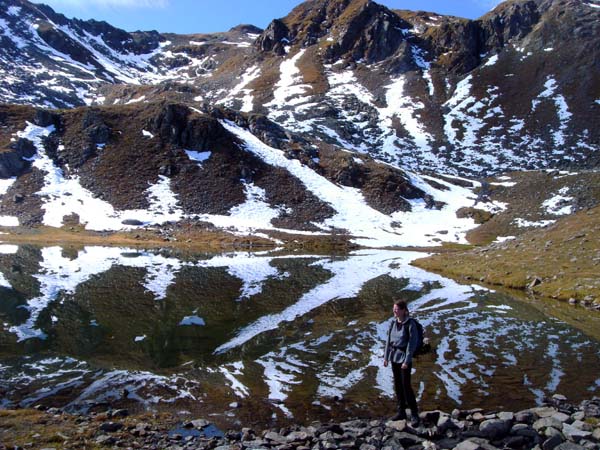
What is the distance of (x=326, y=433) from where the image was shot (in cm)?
1202

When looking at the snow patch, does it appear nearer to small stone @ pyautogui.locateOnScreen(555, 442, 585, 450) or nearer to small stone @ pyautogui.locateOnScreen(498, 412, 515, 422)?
small stone @ pyautogui.locateOnScreen(498, 412, 515, 422)

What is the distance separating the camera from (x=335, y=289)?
40.1 meters

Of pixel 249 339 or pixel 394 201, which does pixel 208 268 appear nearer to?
pixel 249 339

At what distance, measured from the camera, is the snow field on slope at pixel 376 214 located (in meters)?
92.8

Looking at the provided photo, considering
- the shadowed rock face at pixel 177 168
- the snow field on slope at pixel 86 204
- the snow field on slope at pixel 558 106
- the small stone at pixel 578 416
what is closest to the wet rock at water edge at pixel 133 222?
the shadowed rock face at pixel 177 168

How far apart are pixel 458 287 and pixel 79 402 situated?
34619 mm

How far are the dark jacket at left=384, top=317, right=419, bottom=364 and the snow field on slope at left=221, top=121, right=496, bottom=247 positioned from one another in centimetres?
7322

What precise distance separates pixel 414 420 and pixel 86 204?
95644 millimetres

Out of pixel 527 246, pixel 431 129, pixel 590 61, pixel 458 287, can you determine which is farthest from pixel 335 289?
pixel 590 61

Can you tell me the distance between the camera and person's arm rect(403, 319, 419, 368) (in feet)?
41.4

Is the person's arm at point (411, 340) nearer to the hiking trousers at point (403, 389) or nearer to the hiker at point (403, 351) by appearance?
the hiker at point (403, 351)

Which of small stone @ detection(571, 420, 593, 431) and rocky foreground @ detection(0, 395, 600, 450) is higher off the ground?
small stone @ detection(571, 420, 593, 431)

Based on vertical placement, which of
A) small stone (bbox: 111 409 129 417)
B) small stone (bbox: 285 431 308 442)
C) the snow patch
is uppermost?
small stone (bbox: 285 431 308 442)

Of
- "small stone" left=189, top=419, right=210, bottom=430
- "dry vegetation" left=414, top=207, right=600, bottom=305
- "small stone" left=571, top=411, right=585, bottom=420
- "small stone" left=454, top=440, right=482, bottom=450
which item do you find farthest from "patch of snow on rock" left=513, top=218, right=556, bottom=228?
"small stone" left=189, top=419, right=210, bottom=430
